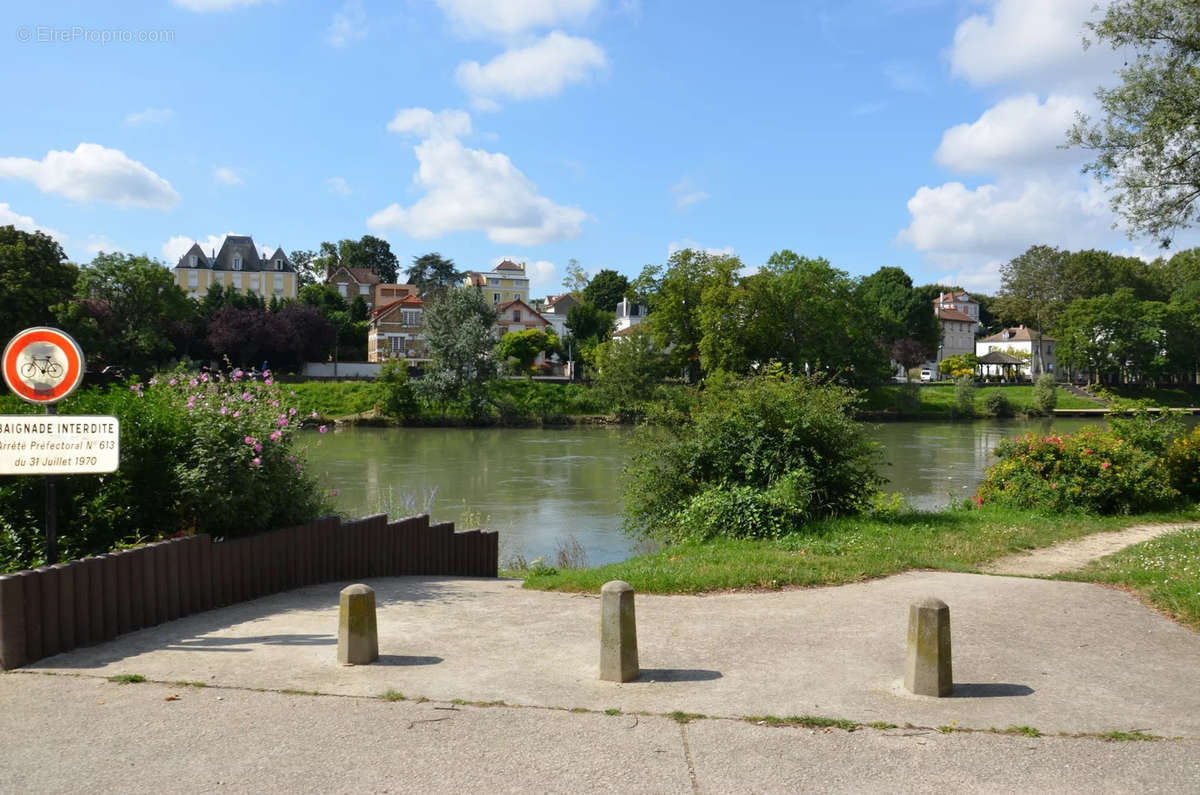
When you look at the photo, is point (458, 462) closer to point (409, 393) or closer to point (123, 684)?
point (409, 393)

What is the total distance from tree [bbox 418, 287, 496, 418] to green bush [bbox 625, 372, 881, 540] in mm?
50119

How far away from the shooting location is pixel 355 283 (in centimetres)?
12175

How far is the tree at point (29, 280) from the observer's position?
56875 mm

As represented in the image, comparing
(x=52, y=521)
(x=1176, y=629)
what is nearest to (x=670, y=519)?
(x=1176, y=629)

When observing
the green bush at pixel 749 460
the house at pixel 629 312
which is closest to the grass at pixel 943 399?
the house at pixel 629 312

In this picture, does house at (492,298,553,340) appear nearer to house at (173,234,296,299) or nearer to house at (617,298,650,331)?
house at (617,298,650,331)

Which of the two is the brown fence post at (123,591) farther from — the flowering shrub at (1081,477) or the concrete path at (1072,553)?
the flowering shrub at (1081,477)

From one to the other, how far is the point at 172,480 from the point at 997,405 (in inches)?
2986

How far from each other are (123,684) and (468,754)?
8.95 feet

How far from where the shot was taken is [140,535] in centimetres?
848

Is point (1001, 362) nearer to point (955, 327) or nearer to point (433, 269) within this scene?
point (955, 327)

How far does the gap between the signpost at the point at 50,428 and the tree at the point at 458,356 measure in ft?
184

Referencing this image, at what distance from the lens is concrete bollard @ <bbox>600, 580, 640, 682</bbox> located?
20.3ft

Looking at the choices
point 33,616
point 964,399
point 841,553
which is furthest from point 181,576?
point 964,399
